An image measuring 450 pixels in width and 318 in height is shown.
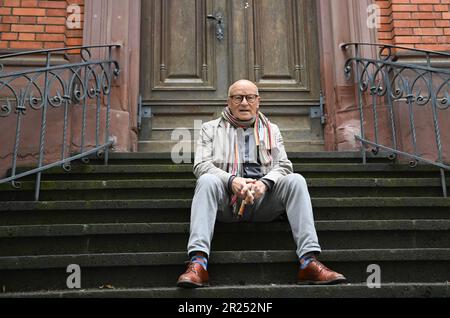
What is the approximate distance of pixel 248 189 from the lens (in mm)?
3160

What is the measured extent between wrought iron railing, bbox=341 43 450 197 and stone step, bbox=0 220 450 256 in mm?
1353

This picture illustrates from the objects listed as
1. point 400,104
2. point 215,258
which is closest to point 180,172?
point 215,258

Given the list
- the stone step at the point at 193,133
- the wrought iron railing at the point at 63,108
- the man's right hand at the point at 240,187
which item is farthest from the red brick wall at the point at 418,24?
the man's right hand at the point at 240,187

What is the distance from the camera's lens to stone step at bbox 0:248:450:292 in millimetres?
3053

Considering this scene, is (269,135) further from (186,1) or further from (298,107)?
(186,1)

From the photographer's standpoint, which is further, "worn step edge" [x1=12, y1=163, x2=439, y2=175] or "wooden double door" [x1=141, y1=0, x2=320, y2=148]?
"wooden double door" [x1=141, y1=0, x2=320, y2=148]

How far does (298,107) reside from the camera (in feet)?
18.7

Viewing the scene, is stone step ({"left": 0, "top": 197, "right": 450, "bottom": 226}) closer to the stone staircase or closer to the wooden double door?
the stone staircase

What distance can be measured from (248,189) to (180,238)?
1.95 ft

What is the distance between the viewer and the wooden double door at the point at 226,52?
5699 mm

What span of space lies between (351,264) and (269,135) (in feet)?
3.44

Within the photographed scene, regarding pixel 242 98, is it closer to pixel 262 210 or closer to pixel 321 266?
pixel 262 210

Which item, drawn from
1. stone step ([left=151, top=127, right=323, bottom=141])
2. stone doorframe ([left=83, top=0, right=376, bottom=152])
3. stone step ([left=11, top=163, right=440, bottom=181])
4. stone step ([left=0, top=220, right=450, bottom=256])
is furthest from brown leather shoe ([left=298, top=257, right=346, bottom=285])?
stone step ([left=151, top=127, right=323, bottom=141])
